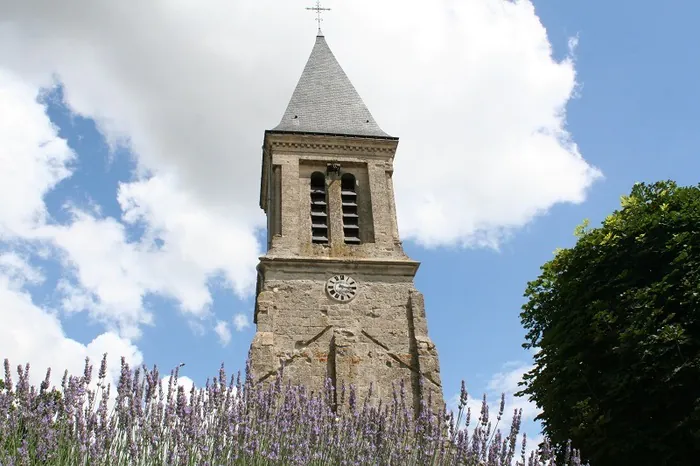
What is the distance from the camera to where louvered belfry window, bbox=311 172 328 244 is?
59.6 feet

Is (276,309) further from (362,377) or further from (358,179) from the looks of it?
(358,179)

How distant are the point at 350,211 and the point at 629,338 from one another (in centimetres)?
1042

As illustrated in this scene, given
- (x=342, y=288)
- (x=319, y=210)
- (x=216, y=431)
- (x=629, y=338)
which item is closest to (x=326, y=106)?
(x=319, y=210)

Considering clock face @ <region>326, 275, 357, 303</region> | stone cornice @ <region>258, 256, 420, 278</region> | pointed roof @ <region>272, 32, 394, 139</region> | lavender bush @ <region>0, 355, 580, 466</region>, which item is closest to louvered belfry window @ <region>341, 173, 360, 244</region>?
stone cornice @ <region>258, 256, 420, 278</region>

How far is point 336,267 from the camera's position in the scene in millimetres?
17047

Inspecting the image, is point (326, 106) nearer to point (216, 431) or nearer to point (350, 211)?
point (350, 211)

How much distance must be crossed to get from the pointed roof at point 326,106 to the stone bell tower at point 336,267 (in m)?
0.06

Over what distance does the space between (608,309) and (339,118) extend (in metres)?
12.2

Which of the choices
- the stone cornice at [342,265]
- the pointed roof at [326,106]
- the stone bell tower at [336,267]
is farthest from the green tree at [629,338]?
the pointed roof at [326,106]

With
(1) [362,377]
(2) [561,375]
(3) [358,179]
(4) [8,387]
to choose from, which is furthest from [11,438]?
(3) [358,179]

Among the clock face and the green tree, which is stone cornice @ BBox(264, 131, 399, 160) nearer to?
the clock face

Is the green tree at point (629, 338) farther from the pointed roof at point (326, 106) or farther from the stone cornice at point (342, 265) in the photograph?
the pointed roof at point (326, 106)

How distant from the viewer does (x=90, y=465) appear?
4.16 meters

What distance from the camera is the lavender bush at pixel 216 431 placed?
14.3 ft
